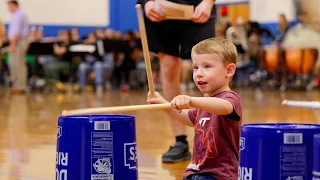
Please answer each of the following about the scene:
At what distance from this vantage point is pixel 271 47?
1145 centimetres

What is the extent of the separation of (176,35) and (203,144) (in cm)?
123

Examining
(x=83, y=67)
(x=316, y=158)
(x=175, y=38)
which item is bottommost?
(x=316, y=158)

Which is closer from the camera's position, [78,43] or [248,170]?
[248,170]

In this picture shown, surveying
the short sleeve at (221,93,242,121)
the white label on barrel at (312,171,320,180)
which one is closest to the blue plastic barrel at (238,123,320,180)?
the white label on barrel at (312,171,320,180)

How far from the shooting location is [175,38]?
3512mm

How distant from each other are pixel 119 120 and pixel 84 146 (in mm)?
135

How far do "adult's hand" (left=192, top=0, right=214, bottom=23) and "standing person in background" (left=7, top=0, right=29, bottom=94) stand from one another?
7529mm

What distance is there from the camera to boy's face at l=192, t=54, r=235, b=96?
2338 mm

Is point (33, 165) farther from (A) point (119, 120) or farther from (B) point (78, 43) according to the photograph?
(B) point (78, 43)

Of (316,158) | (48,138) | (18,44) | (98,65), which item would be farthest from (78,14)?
(316,158)

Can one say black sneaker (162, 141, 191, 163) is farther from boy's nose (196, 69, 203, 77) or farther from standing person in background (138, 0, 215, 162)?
boy's nose (196, 69, 203, 77)

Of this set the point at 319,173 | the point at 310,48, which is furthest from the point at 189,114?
the point at 310,48

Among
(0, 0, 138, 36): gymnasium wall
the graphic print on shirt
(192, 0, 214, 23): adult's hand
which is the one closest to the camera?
the graphic print on shirt

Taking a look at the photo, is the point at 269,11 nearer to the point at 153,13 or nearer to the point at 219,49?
the point at 153,13
